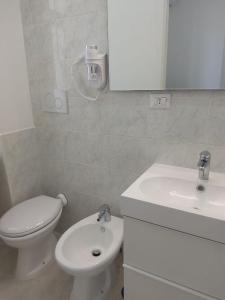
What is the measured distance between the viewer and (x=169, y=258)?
0.96 m

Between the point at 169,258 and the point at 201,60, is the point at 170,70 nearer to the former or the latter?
the point at 201,60

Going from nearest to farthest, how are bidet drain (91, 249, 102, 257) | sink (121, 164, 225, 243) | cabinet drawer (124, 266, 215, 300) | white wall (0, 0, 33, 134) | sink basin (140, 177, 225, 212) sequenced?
sink (121, 164, 225, 243), cabinet drawer (124, 266, 215, 300), sink basin (140, 177, 225, 212), bidet drain (91, 249, 102, 257), white wall (0, 0, 33, 134)

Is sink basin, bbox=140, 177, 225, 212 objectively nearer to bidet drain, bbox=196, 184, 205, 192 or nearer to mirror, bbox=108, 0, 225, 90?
bidet drain, bbox=196, 184, 205, 192

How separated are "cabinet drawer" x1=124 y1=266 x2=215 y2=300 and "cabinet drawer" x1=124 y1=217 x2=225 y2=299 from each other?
0.09 feet

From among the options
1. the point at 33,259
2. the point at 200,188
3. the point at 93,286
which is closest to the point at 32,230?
the point at 33,259

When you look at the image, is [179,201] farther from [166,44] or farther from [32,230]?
[32,230]

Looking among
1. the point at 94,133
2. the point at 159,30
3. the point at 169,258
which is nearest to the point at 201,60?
the point at 159,30

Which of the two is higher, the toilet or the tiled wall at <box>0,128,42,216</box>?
the tiled wall at <box>0,128,42,216</box>

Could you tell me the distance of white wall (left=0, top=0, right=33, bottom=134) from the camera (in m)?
1.55

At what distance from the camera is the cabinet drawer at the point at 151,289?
0.98m

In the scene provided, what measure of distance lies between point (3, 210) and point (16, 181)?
0.28 m

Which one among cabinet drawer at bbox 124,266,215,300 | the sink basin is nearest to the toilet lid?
cabinet drawer at bbox 124,266,215,300

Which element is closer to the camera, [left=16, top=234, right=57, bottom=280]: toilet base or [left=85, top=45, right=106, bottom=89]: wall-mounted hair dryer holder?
[left=85, top=45, right=106, bottom=89]: wall-mounted hair dryer holder

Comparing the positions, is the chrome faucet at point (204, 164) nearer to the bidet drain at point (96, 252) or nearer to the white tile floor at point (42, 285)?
the bidet drain at point (96, 252)
